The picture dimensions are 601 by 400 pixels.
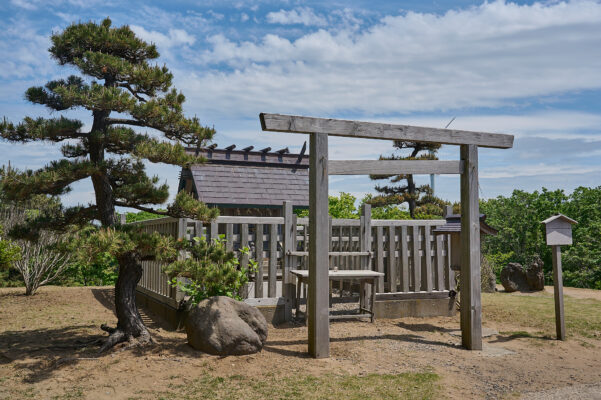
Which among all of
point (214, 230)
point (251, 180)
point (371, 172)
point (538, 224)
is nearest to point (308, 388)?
point (371, 172)

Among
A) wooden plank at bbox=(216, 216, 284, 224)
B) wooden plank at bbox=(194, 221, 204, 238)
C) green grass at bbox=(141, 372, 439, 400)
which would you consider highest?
wooden plank at bbox=(216, 216, 284, 224)

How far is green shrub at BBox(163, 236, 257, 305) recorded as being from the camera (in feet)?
20.2

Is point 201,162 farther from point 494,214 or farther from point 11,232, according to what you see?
point 494,214

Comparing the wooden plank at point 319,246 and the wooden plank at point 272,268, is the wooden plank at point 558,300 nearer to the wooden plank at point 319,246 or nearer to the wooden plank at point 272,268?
the wooden plank at point 319,246

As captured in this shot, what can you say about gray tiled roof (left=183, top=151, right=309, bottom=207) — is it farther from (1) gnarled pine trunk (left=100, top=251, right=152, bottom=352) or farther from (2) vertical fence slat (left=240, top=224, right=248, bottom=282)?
(1) gnarled pine trunk (left=100, top=251, right=152, bottom=352)

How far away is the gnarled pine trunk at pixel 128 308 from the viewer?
21.5ft

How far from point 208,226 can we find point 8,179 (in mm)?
3122

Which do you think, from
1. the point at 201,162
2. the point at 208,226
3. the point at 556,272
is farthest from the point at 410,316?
the point at 201,162

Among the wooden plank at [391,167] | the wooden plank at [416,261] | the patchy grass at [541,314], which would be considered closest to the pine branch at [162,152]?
the wooden plank at [391,167]

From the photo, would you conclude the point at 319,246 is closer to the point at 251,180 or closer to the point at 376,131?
the point at 376,131

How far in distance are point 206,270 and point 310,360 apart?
1.74m

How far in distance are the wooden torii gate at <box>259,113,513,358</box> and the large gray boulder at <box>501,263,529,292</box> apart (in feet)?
30.6

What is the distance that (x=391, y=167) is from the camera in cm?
701

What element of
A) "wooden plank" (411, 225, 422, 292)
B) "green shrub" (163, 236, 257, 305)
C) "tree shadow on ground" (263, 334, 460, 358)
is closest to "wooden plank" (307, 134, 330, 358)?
"tree shadow on ground" (263, 334, 460, 358)
